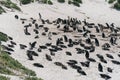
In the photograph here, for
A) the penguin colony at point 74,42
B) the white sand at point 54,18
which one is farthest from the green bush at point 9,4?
the penguin colony at point 74,42

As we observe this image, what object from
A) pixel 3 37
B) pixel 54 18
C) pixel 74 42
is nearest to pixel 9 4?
pixel 54 18

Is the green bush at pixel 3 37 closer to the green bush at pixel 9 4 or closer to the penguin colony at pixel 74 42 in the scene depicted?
the penguin colony at pixel 74 42

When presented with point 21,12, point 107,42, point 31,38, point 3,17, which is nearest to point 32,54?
point 31,38

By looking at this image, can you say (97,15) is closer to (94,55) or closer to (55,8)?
(55,8)

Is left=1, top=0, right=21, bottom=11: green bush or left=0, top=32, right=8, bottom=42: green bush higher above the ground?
left=1, top=0, right=21, bottom=11: green bush

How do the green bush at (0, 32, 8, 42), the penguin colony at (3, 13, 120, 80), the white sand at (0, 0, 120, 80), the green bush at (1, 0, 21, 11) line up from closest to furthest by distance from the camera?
the white sand at (0, 0, 120, 80), the penguin colony at (3, 13, 120, 80), the green bush at (0, 32, 8, 42), the green bush at (1, 0, 21, 11)

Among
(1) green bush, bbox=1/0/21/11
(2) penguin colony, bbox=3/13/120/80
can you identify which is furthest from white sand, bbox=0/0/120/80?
(1) green bush, bbox=1/0/21/11

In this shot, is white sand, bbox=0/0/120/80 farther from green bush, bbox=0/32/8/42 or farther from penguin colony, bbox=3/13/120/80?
green bush, bbox=0/32/8/42
